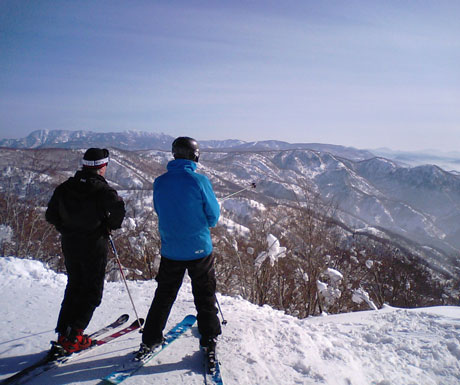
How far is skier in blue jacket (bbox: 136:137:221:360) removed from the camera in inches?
111

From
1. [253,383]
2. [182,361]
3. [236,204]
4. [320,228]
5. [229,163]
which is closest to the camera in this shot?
[253,383]

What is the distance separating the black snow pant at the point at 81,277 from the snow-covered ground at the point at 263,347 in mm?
448

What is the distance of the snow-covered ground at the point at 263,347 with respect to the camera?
2883 mm

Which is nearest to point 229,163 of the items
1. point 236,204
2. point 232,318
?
point 236,204

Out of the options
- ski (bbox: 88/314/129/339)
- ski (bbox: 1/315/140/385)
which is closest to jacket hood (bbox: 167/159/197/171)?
ski (bbox: 1/315/140/385)

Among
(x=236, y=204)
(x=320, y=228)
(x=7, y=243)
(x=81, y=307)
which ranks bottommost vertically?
(x=236, y=204)

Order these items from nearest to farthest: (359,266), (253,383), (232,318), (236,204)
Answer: (253,383) → (232,318) → (359,266) → (236,204)

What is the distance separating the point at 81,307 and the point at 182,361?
129cm

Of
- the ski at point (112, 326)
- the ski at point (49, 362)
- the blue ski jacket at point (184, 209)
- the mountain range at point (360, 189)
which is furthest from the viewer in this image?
the mountain range at point (360, 189)

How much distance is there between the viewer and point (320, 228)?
16.2 metres

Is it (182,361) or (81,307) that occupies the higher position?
(81,307)

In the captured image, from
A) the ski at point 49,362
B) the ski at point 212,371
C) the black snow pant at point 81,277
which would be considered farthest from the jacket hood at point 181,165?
the ski at point 49,362

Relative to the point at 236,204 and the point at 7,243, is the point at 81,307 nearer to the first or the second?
the point at 7,243

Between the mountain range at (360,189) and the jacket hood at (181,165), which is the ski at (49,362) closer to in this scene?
the jacket hood at (181,165)
